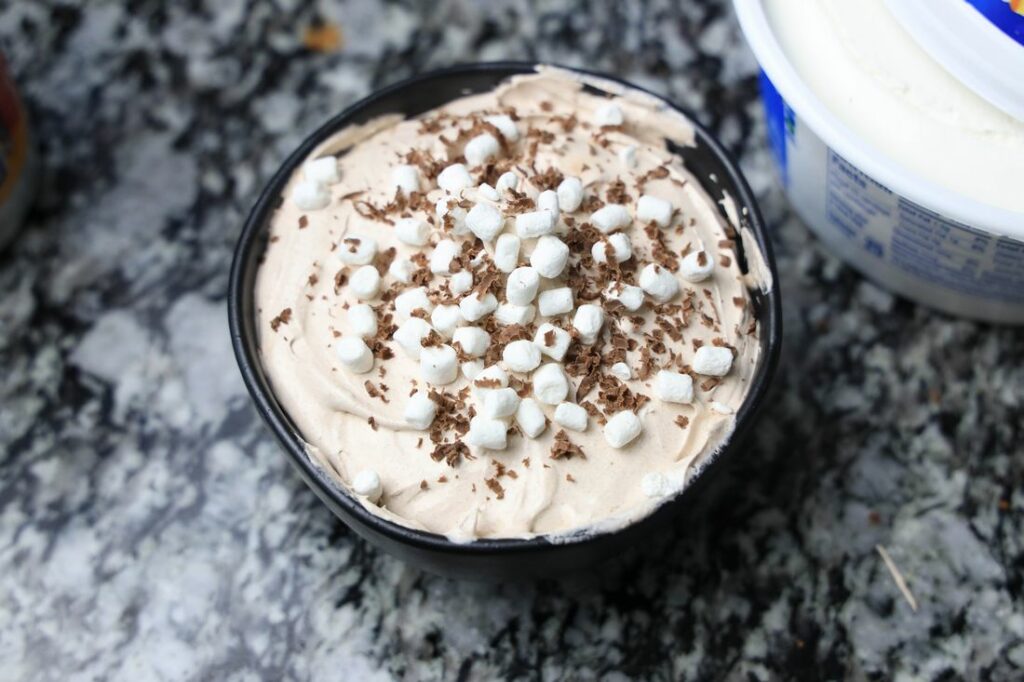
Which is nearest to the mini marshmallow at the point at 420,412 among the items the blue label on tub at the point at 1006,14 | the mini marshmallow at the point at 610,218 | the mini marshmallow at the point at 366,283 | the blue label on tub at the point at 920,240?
the mini marshmallow at the point at 366,283

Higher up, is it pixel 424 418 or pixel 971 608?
pixel 424 418

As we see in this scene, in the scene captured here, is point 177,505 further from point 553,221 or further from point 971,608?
point 971,608

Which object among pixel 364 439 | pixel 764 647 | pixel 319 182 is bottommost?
pixel 764 647

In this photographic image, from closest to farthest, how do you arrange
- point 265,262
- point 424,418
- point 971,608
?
point 424,418
point 265,262
point 971,608

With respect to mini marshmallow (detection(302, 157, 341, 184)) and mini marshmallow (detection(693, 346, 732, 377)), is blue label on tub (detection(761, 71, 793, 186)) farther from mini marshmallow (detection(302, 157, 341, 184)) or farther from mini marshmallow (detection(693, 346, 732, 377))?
mini marshmallow (detection(302, 157, 341, 184))

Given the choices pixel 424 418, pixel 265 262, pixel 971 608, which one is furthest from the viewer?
pixel 971 608

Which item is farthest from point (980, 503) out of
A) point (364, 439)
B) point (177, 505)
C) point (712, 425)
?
point (177, 505)
